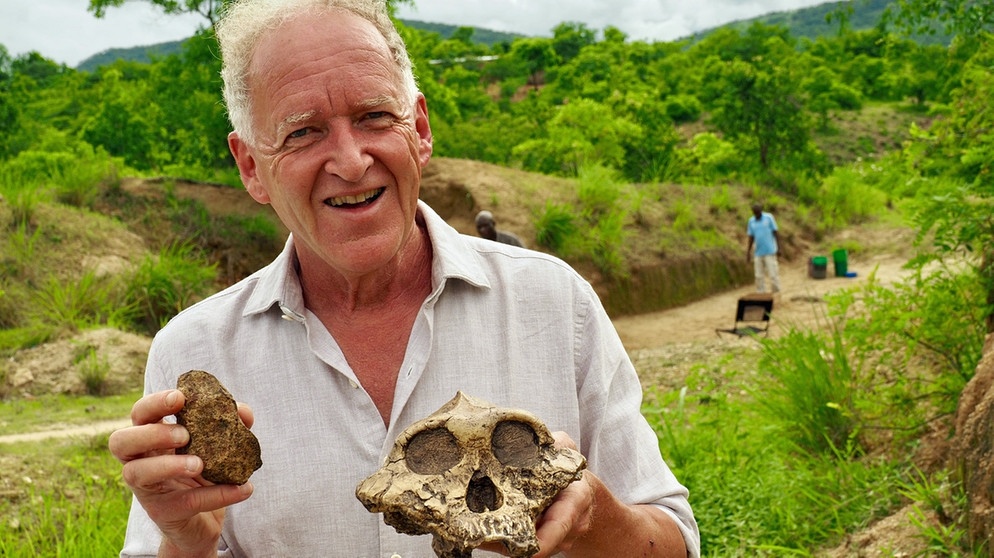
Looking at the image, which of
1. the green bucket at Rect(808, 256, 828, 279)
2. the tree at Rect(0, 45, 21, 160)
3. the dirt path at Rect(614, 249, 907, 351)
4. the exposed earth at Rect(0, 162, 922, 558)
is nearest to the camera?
the exposed earth at Rect(0, 162, 922, 558)

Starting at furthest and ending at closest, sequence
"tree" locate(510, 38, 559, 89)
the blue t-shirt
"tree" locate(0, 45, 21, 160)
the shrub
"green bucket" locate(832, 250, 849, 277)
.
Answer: "tree" locate(510, 38, 559, 89) < "tree" locate(0, 45, 21, 160) < "green bucket" locate(832, 250, 849, 277) < the blue t-shirt < the shrub

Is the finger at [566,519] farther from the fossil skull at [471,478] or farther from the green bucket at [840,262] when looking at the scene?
the green bucket at [840,262]

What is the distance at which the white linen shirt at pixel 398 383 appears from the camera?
1934 mm

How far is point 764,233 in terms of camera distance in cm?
1427

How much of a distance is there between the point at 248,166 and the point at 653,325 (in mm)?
12360

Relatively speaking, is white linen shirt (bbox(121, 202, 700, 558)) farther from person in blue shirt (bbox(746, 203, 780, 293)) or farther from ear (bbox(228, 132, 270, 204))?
person in blue shirt (bbox(746, 203, 780, 293))

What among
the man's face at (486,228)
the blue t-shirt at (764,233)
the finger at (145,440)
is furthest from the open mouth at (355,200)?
the blue t-shirt at (764,233)

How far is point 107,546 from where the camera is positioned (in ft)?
14.0

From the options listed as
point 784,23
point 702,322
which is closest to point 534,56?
point 702,322

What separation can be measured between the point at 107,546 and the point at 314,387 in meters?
2.86

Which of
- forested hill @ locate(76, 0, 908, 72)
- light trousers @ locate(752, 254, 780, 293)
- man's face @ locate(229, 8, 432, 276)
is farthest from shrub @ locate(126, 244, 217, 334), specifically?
forested hill @ locate(76, 0, 908, 72)

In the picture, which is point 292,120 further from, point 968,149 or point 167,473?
point 968,149

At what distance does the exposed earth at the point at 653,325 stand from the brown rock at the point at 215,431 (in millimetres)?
3632

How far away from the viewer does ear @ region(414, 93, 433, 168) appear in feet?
7.05
